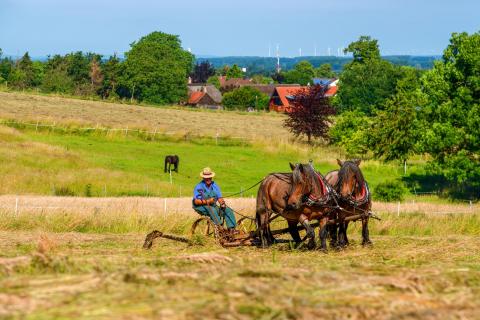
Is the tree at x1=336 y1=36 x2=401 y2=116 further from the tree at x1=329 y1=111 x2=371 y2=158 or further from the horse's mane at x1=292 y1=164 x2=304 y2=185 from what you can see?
the horse's mane at x1=292 y1=164 x2=304 y2=185

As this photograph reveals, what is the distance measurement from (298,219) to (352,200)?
124 centimetres

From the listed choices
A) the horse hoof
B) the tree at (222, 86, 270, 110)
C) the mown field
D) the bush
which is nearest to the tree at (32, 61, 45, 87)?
the tree at (222, 86, 270, 110)

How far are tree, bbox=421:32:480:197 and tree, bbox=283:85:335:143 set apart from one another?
65.1ft

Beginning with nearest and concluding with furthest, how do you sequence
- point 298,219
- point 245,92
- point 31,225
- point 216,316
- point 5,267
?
point 216,316 → point 5,267 → point 298,219 → point 31,225 → point 245,92

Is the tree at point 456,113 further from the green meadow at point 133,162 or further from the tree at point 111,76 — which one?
the tree at point 111,76

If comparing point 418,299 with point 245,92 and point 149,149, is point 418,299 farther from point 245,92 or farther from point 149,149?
point 245,92

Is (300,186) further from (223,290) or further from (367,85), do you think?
(367,85)

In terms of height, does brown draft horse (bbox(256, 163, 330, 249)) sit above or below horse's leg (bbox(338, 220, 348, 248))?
above

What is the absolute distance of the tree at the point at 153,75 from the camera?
4781 inches

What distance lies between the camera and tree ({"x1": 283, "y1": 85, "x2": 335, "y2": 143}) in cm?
6638

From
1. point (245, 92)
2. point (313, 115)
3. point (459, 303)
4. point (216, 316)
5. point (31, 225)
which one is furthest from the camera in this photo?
point (245, 92)

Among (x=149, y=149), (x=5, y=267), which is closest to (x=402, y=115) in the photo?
(x=149, y=149)

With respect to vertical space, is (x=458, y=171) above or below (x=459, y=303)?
below

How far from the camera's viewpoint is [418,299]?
360 inches
